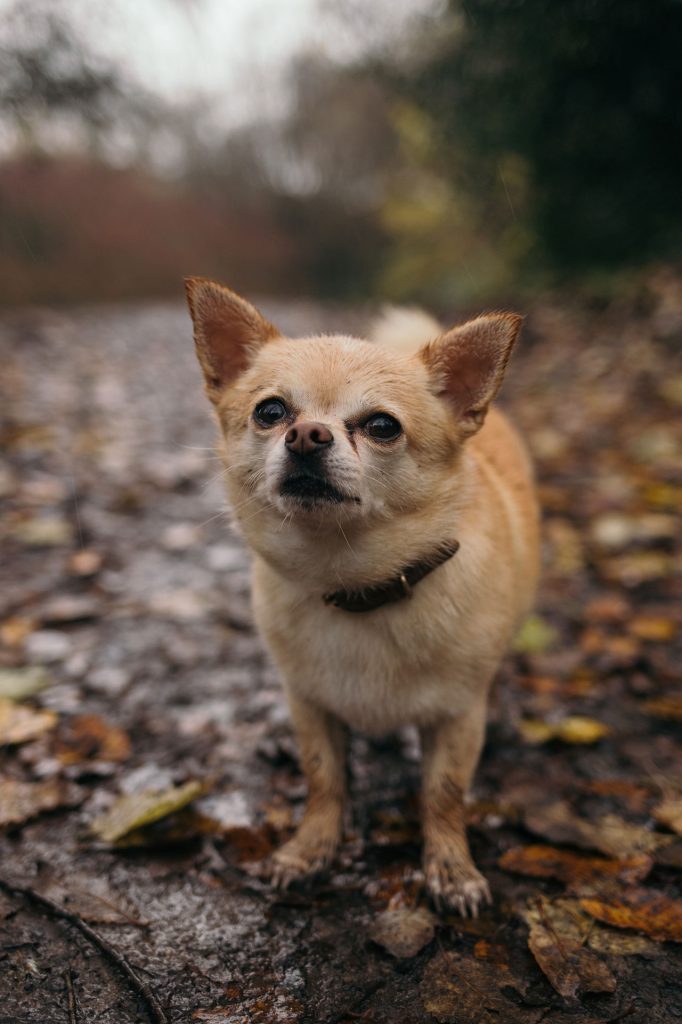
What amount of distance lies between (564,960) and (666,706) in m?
1.07

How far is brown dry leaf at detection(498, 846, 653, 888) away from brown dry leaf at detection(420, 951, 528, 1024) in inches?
12.3

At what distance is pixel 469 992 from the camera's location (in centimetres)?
133

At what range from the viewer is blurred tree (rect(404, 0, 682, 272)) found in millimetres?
3789

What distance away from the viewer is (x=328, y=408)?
1.63 metres

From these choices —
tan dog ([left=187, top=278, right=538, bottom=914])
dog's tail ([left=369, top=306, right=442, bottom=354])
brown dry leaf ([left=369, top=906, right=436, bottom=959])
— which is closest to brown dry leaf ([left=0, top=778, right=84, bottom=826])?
tan dog ([left=187, top=278, right=538, bottom=914])

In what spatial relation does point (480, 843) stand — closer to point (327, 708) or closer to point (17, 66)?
point (327, 708)

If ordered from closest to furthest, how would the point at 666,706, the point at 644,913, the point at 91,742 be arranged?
the point at 644,913 → the point at 91,742 → the point at 666,706

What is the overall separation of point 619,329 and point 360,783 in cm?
499

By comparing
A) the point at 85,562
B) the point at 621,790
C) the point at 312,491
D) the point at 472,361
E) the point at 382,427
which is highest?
the point at 472,361

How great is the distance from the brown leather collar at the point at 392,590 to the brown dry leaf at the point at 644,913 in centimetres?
82

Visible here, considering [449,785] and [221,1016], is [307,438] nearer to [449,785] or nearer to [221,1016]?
[449,785]

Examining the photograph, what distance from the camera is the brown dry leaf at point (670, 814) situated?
1745 mm

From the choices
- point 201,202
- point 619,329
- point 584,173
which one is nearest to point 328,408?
point 584,173

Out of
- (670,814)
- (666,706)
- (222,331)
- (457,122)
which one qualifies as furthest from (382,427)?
(457,122)
